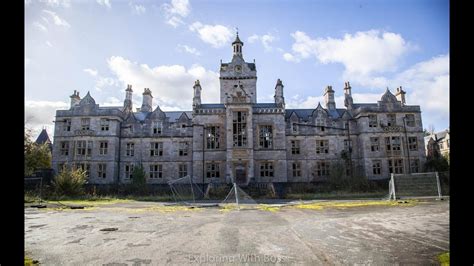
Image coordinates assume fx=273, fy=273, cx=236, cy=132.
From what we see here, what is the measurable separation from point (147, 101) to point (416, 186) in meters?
36.2

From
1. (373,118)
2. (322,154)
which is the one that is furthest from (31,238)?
(373,118)

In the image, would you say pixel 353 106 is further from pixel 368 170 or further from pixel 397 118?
pixel 368 170

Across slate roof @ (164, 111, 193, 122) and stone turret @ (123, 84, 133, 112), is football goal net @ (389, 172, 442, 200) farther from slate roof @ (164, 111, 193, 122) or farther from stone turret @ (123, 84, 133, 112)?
stone turret @ (123, 84, 133, 112)

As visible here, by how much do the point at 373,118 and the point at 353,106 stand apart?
4.64 metres

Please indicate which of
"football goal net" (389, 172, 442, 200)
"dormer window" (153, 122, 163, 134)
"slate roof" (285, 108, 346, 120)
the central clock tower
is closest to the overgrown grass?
"football goal net" (389, 172, 442, 200)

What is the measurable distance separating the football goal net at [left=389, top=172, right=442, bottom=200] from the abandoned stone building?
10279 mm

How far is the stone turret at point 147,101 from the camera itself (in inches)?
1647

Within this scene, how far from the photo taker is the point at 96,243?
7.79 meters

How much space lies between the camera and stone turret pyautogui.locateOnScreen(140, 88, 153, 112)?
4183 cm

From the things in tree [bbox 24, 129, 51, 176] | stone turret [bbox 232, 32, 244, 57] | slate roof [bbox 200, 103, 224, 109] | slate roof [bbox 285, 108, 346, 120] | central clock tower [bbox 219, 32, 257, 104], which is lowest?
tree [bbox 24, 129, 51, 176]

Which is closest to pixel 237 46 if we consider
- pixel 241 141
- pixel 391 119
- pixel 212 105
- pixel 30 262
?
pixel 212 105

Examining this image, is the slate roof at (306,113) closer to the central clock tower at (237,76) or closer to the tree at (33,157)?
the central clock tower at (237,76)

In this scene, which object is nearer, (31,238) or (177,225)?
(31,238)
